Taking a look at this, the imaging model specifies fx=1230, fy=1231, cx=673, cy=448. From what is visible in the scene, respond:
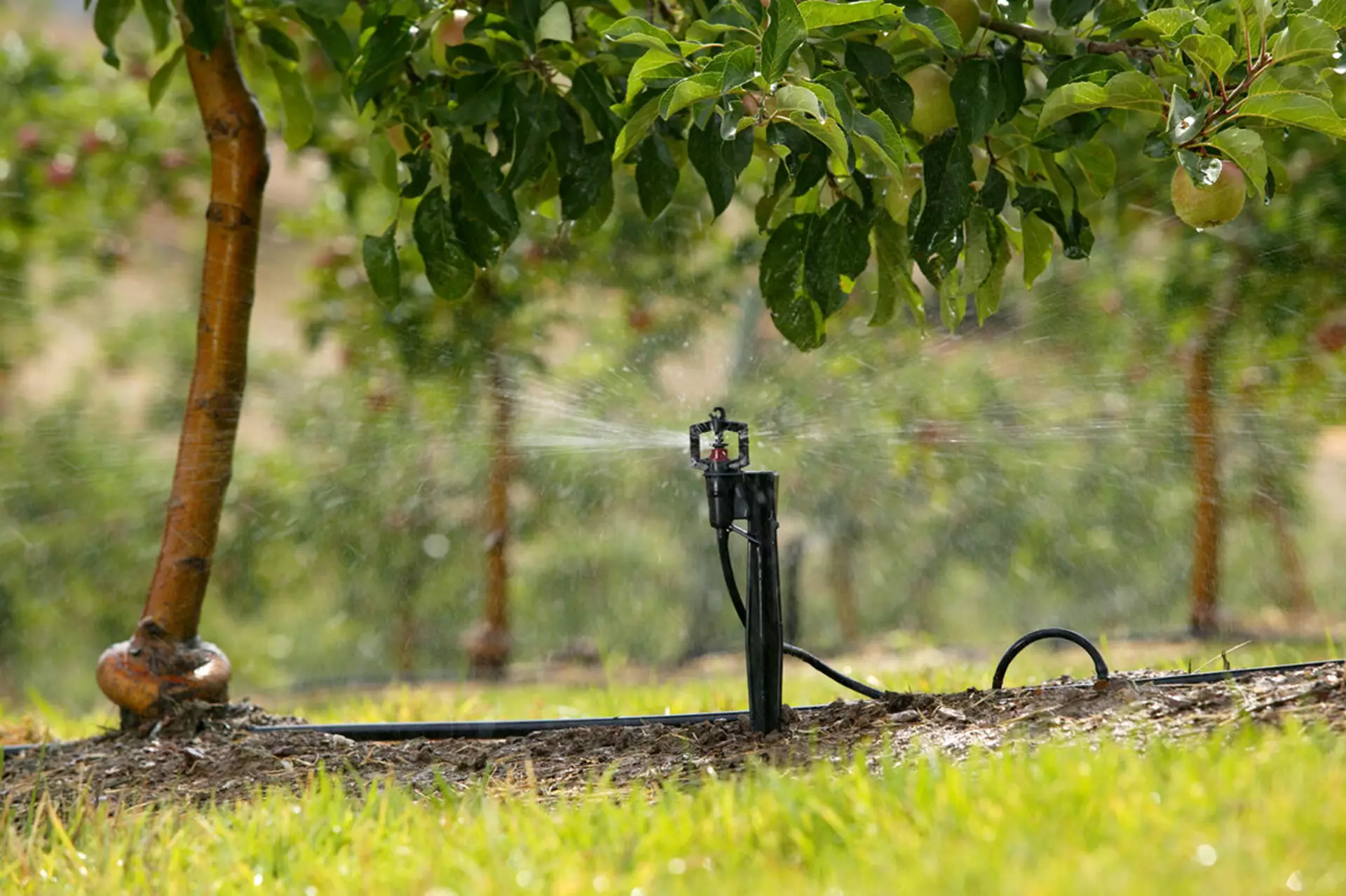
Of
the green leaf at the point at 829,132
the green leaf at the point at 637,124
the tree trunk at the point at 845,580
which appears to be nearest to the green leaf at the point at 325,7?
the green leaf at the point at 637,124

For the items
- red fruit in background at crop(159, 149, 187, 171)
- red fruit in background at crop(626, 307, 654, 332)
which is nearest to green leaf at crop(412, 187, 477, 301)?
red fruit in background at crop(626, 307, 654, 332)

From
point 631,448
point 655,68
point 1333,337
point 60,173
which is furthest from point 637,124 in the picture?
point 60,173

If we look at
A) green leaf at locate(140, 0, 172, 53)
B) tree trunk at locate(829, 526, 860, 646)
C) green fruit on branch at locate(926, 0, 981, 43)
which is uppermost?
green leaf at locate(140, 0, 172, 53)

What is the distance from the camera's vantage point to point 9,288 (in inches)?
195

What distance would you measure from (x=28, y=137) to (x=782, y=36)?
11.9 feet

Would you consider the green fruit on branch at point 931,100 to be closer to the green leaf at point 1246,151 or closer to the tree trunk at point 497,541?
the green leaf at point 1246,151

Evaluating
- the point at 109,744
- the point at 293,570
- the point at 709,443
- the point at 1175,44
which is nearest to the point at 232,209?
the point at 109,744

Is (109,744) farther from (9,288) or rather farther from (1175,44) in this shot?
(9,288)

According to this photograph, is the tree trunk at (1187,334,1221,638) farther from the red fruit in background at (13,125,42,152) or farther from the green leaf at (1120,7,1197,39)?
the red fruit in background at (13,125,42,152)

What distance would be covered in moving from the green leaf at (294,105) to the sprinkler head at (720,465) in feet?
3.08

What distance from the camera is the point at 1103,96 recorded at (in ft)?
3.88

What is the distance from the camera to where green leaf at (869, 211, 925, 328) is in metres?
1.61

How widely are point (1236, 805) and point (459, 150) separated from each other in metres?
1.18

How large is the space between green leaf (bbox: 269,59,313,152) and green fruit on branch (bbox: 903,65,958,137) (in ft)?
3.49
